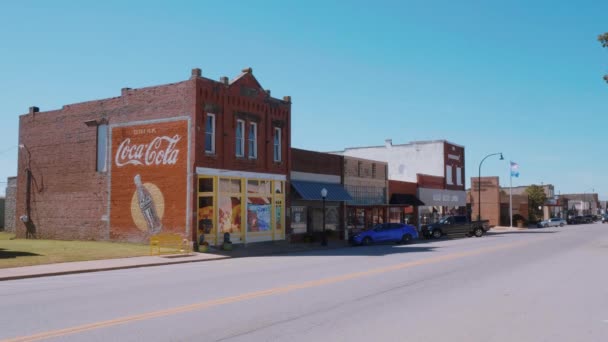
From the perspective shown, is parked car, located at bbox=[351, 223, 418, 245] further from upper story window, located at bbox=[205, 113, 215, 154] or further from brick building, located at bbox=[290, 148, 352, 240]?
upper story window, located at bbox=[205, 113, 215, 154]

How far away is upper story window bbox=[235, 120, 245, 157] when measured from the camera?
30625mm

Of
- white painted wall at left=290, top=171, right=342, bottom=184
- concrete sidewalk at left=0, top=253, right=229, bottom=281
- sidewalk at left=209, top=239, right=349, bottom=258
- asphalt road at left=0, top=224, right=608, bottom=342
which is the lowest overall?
sidewalk at left=209, top=239, right=349, bottom=258

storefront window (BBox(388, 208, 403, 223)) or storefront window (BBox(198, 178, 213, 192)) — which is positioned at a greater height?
storefront window (BBox(198, 178, 213, 192))

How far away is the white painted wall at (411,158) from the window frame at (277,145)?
94.6 ft

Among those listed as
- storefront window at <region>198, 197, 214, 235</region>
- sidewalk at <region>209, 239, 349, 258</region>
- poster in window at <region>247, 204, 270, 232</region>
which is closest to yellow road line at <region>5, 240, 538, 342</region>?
sidewalk at <region>209, 239, 349, 258</region>

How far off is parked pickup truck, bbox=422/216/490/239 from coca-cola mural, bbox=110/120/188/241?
21995mm

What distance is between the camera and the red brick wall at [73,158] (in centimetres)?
2950

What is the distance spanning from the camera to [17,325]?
29.0ft

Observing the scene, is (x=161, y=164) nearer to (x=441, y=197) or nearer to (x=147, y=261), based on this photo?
(x=147, y=261)

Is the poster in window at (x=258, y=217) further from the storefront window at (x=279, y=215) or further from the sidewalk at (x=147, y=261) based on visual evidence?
the sidewalk at (x=147, y=261)

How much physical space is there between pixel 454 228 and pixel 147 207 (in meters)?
25.9

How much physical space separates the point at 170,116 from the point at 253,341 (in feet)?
73.8

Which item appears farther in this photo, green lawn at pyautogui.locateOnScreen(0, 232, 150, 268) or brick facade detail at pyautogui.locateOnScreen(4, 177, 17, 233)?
brick facade detail at pyautogui.locateOnScreen(4, 177, 17, 233)

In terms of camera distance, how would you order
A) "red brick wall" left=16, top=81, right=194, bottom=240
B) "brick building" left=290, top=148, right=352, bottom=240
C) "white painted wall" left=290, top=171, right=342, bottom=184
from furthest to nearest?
1. "white painted wall" left=290, top=171, right=342, bottom=184
2. "brick building" left=290, top=148, right=352, bottom=240
3. "red brick wall" left=16, top=81, right=194, bottom=240
